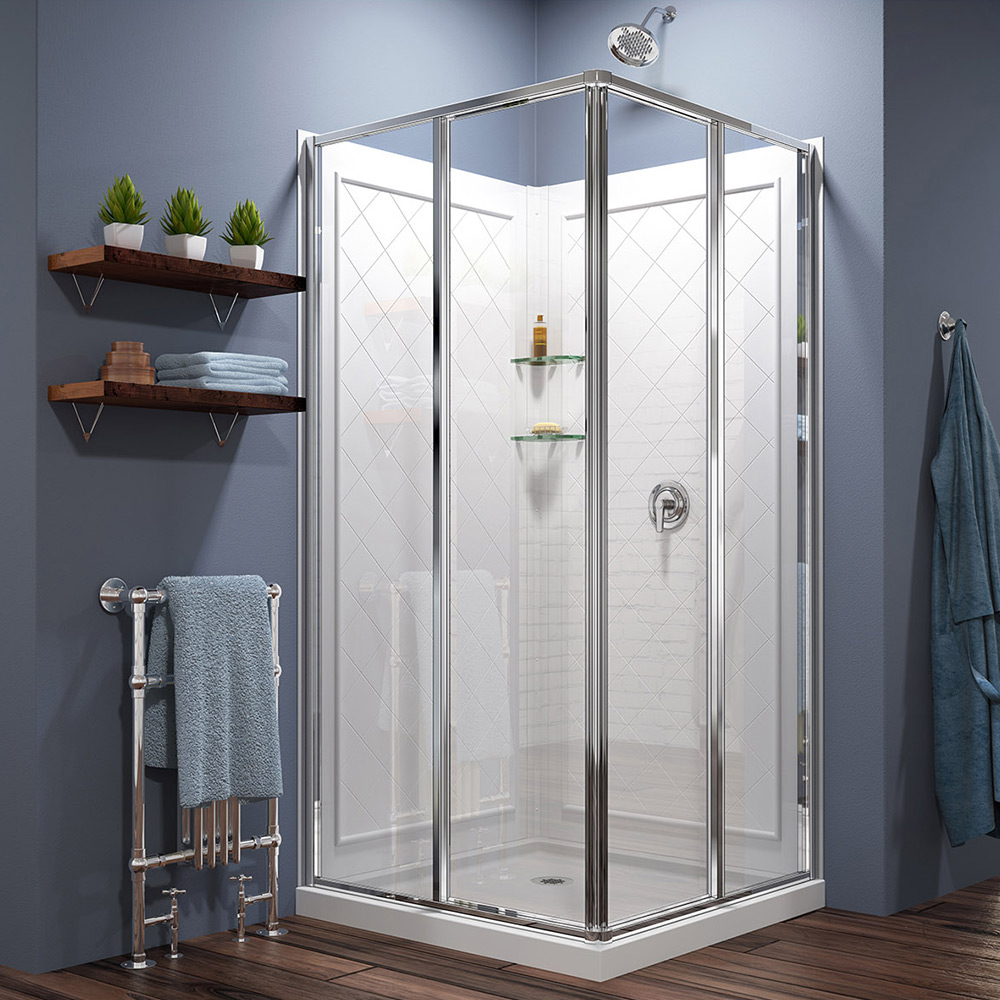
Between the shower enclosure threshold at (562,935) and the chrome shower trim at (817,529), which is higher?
the chrome shower trim at (817,529)

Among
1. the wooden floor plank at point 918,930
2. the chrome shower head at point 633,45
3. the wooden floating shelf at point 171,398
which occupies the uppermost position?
the chrome shower head at point 633,45

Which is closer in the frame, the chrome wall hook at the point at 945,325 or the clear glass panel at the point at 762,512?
the clear glass panel at the point at 762,512

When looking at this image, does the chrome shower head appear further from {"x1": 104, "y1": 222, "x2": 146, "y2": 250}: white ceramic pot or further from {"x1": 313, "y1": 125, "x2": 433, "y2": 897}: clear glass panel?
{"x1": 104, "y1": 222, "x2": 146, "y2": 250}: white ceramic pot

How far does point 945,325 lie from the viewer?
13.2 feet

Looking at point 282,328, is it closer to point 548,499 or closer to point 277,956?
point 548,499

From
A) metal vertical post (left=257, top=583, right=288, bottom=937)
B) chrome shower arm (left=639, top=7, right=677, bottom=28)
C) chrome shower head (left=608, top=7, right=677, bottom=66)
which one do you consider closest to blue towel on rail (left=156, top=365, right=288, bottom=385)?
metal vertical post (left=257, top=583, right=288, bottom=937)

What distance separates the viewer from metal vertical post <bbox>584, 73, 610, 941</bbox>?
126 inches

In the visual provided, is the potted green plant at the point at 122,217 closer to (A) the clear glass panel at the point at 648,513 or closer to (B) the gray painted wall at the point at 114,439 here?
(B) the gray painted wall at the point at 114,439

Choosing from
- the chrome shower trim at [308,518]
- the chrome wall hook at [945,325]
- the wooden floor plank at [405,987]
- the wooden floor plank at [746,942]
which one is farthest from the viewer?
the chrome wall hook at [945,325]

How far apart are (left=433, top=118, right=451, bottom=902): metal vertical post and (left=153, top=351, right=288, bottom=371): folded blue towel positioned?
1.50ft

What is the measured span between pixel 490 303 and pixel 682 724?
1189mm

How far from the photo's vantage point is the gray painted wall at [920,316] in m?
3.81

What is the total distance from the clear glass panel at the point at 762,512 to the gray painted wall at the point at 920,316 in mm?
260

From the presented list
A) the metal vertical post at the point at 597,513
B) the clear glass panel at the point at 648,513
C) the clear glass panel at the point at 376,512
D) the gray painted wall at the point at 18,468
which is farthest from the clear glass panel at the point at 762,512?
the gray painted wall at the point at 18,468
